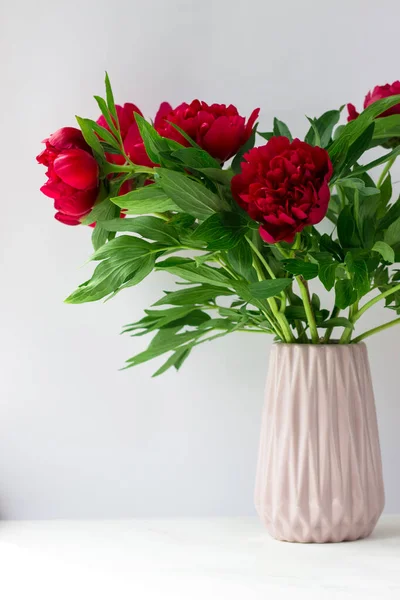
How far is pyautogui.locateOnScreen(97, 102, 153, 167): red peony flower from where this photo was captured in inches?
29.1

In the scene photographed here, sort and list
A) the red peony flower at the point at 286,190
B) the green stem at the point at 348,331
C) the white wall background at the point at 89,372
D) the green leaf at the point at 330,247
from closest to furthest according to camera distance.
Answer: the red peony flower at the point at 286,190 < the green leaf at the point at 330,247 < the green stem at the point at 348,331 < the white wall background at the point at 89,372

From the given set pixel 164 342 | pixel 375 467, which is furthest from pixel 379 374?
pixel 164 342

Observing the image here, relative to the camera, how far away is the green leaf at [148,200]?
696 mm

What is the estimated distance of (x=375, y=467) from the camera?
81cm

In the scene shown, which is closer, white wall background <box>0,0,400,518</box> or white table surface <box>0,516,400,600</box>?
white table surface <box>0,516,400,600</box>

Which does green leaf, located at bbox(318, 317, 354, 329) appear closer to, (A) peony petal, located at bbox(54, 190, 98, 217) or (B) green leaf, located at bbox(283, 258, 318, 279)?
(B) green leaf, located at bbox(283, 258, 318, 279)

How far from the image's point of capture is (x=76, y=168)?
2.20 ft

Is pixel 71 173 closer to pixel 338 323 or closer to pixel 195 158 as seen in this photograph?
pixel 195 158

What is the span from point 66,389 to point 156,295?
189 millimetres

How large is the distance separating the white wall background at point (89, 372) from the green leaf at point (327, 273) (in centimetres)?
34

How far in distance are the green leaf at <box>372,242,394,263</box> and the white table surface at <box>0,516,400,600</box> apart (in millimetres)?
318

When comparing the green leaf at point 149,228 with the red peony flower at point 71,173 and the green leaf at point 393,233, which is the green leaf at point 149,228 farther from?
the green leaf at point 393,233

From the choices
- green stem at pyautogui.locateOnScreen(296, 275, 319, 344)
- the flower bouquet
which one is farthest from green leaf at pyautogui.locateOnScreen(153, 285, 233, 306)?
green stem at pyautogui.locateOnScreen(296, 275, 319, 344)

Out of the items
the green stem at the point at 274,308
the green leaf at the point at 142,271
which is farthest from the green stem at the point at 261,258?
the green leaf at the point at 142,271
